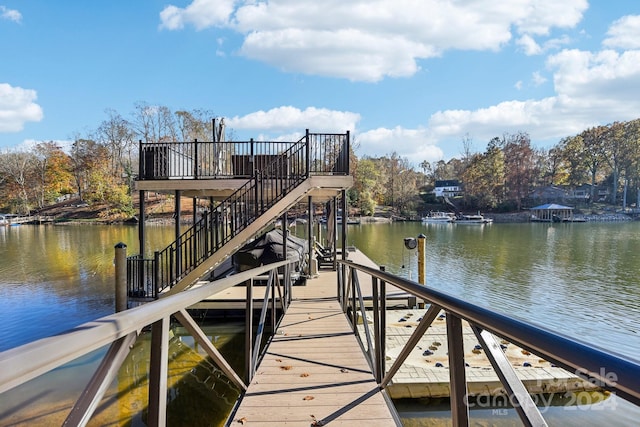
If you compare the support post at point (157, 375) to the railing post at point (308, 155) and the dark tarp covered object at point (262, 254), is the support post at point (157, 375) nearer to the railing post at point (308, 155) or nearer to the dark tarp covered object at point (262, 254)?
the railing post at point (308, 155)

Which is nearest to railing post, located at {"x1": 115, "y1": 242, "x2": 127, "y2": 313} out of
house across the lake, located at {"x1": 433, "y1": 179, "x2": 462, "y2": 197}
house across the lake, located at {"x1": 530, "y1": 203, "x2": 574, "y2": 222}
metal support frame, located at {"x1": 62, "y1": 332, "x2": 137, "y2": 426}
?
metal support frame, located at {"x1": 62, "y1": 332, "x2": 137, "y2": 426}

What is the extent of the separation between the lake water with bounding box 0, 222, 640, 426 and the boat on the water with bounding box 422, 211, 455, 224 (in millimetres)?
32364

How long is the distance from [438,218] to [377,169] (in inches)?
591

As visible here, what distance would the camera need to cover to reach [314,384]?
365cm

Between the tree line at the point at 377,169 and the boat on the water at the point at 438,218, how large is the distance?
11.9 ft

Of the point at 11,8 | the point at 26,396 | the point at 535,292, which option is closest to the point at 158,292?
the point at 26,396

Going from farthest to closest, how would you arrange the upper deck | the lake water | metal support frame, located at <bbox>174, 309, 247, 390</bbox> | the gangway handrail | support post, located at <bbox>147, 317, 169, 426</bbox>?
the upper deck
the lake water
metal support frame, located at <bbox>174, 309, 247, 390</bbox>
support post, located at <bbox>147, 317, 169, 426</bbox>
the gangway handrail

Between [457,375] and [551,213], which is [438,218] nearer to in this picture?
[551,213]

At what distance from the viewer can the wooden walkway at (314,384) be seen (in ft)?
9.87

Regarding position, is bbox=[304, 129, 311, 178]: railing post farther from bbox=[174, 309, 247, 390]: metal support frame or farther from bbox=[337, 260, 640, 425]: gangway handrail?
bbox=[337, 260, 640, 425]: gangway handrail

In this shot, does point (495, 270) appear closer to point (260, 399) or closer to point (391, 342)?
point (391, 342)

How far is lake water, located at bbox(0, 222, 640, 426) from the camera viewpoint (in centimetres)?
593

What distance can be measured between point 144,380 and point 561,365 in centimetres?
747

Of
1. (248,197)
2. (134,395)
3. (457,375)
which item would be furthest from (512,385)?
(248,197)
